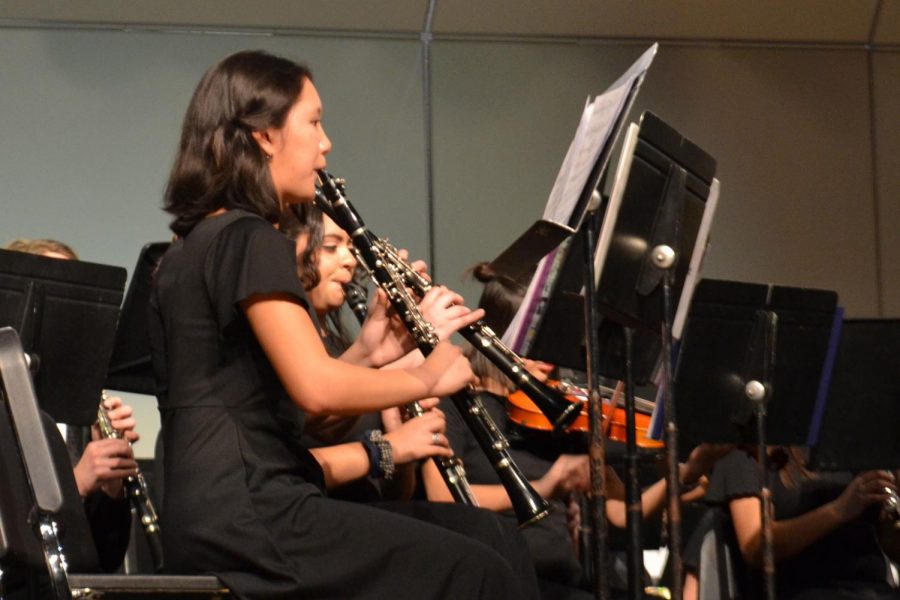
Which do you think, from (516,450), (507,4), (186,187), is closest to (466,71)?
(507,4)

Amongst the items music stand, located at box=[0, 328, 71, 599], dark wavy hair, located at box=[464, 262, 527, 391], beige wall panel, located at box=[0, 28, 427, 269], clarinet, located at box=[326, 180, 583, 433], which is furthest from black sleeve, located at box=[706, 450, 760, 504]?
music stand, located at box=[0, 328, 71, 599]

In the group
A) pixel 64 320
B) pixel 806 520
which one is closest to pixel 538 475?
pixel 806 520

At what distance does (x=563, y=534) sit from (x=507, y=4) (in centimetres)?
251

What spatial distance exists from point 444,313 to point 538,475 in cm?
97

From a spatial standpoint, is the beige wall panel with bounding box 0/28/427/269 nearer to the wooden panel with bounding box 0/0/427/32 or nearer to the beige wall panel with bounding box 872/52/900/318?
the wooden panel with bounding box 0/0/427/32

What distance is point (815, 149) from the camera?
533 cm

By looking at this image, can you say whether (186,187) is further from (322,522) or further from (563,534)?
(563,534)

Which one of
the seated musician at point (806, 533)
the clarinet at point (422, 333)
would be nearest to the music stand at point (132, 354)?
the clarinet at point (422, 333)

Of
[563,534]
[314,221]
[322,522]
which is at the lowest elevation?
[563,534]

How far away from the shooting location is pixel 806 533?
3359 millimetres

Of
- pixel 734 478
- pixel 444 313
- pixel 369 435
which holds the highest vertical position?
pixel 444 313

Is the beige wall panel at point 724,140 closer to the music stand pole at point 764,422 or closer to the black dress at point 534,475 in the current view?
the black dress at point 534,475

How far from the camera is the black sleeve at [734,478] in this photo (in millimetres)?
3426

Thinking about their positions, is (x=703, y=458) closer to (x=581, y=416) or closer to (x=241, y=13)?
(x=581, y=416)
